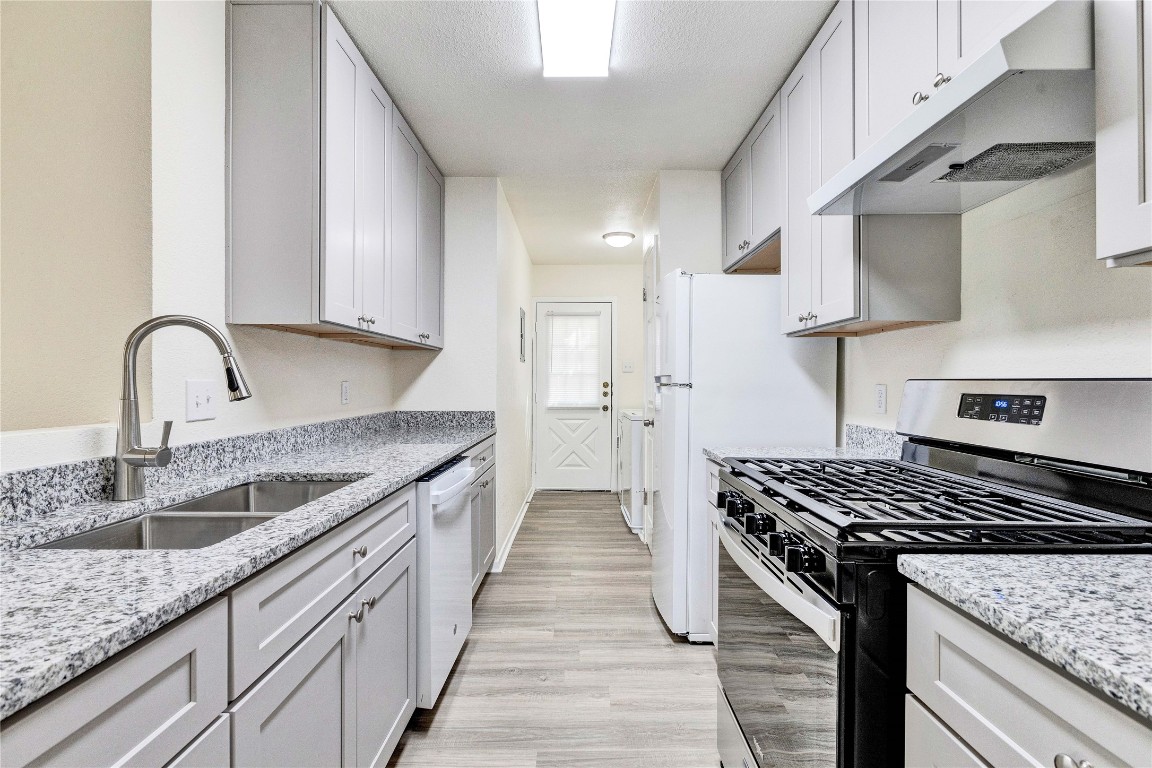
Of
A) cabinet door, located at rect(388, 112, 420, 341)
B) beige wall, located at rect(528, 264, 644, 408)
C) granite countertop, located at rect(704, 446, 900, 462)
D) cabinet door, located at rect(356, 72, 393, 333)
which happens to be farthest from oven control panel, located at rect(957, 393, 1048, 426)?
beige wall, located at rect(528, 264, 644, 408)

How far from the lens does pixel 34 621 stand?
67cm

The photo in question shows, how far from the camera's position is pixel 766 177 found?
2.61 meters

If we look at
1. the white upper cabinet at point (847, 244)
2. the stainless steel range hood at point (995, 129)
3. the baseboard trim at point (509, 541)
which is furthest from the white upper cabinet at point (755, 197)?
the baseboard trim at point (509, 541)

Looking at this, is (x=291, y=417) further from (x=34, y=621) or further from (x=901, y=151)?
(x=901, y=151)

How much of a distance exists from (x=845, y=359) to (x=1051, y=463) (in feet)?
4.25

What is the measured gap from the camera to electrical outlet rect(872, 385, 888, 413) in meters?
2.17

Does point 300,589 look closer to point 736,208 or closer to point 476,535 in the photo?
point 476,535

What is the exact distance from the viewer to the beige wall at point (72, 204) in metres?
1.42

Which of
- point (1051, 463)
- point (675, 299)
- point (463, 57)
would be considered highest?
point (463, 57)

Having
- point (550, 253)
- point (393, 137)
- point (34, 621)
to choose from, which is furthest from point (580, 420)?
point (34, 621)

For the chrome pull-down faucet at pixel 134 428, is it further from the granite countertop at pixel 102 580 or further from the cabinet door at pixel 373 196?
the cabinet door at pixel 373 196

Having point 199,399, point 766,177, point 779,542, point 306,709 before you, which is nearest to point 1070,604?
point 779,542

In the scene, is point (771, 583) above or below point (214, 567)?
below

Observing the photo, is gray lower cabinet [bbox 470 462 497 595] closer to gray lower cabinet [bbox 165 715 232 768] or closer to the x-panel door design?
gray lower cabinet [bbox 165 715 232 768]
